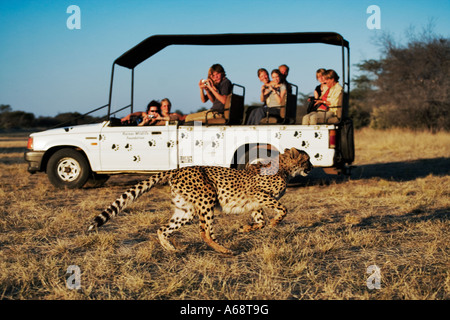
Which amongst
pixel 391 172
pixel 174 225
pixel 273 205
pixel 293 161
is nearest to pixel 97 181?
pixel 174 225

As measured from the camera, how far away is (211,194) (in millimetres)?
4414

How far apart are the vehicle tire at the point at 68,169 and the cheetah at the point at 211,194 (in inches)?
154

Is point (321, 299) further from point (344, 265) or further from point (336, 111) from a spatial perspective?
point (336, 111)

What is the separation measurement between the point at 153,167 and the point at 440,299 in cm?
533

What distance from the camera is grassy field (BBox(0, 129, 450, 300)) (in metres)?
3.29

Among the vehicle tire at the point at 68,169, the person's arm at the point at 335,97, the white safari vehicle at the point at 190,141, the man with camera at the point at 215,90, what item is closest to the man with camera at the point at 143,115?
the white safari vehicle at the point at 190,141

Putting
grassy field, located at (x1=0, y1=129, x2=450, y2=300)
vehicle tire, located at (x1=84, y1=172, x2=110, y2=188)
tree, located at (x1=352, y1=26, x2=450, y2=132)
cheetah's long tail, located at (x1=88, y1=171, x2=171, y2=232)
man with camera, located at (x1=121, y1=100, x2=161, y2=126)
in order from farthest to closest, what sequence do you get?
tree, located at (x1=352, y1=26, x2=450, y2=132) < vehicle tire, located at (x1=84, y1=172, x2=110, y2=188) < man with camera, located at (x1=121, y1=100, x2=161, y2=126) < cheetah's long tail, located at (x1=88, y1=171, x2=171, y2=232) < grassy field, located at (x1=0, y1=129, x2=450, y2=300)

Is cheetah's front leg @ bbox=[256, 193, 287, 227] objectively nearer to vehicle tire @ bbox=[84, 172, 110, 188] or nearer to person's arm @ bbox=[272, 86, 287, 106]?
person's arm @ bbox=[272, 86, 287, 106]

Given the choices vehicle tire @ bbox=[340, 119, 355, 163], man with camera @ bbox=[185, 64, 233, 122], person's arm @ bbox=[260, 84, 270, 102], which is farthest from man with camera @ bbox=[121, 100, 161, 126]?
vehicle tire @ bbox=[340, 119, 355, 163]

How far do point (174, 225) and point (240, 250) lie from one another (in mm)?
711

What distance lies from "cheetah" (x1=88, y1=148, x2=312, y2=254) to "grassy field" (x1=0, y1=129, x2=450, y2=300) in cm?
23

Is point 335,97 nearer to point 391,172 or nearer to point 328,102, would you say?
point 328,102
